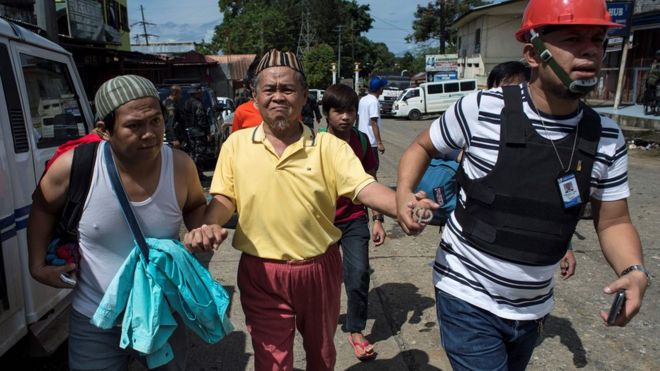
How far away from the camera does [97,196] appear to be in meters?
1.93

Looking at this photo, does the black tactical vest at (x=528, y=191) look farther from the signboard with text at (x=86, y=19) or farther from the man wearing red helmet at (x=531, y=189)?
the signboard with text at (x=86, y=19)

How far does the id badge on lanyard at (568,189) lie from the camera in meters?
1.76

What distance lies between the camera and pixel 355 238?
11.3 ft

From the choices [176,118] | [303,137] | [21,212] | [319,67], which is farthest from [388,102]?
[303,137]

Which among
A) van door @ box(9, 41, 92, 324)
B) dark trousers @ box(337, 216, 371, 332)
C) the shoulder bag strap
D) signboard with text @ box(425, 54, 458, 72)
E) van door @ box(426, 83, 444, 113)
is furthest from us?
signboard with text @ box(425, 54, 458, 72)

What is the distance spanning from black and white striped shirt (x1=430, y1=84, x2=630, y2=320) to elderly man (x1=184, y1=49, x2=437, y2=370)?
0.41m

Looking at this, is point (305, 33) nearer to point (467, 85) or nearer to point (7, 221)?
point (467, 85)

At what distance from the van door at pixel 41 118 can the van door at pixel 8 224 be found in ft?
0.18

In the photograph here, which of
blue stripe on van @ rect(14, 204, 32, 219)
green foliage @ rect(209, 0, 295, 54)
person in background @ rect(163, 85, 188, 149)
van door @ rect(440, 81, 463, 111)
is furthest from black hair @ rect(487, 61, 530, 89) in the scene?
green foliage @ rect(209, 0, 295, 54)

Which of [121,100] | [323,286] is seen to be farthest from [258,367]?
[121,100]

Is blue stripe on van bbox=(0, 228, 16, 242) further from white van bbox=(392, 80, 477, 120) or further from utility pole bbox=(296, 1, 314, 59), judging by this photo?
utility pole bbox=(296, 1, 314, 59)

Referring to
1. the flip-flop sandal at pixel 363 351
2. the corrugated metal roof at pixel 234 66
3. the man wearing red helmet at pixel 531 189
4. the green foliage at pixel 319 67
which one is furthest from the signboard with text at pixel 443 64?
the man wearing red helmet at pixel 531 189

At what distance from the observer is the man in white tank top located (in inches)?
74.6

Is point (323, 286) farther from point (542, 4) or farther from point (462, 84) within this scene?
point (462, 84)
